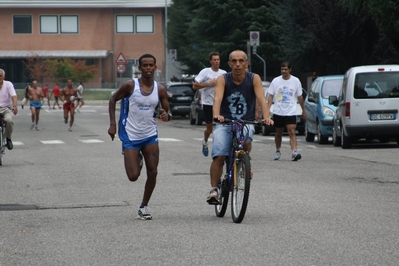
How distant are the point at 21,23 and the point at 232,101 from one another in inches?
3057

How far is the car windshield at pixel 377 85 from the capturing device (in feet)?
71.3

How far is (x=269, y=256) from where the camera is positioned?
25.4 feet

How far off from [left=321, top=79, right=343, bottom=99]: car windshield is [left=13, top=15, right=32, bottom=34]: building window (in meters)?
63.3

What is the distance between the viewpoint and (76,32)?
85.9 metres

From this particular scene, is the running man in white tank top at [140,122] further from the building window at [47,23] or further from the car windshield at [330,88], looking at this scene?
the building window at [47,23]

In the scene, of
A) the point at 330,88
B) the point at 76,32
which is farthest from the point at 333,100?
the point at 76,32

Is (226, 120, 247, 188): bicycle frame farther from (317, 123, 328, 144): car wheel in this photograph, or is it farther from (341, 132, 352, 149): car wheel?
(317, 123, 328, 144): car wheel

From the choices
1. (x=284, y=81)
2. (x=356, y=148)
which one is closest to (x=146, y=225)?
(x=284, y=81)

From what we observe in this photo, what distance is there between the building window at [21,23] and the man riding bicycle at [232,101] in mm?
77431

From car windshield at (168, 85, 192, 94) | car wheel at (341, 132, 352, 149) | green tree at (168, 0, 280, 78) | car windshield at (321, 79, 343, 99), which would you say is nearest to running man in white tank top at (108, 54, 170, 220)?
car wheel at (341, 132, 352, 149)

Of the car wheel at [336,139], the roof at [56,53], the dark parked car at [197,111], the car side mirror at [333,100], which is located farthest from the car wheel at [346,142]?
the roof at [56,53]

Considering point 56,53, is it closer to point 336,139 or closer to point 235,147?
point 336,139

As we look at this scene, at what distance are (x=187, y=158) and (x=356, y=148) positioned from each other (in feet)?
16.3

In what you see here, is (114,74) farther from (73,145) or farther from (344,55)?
(73,145)
